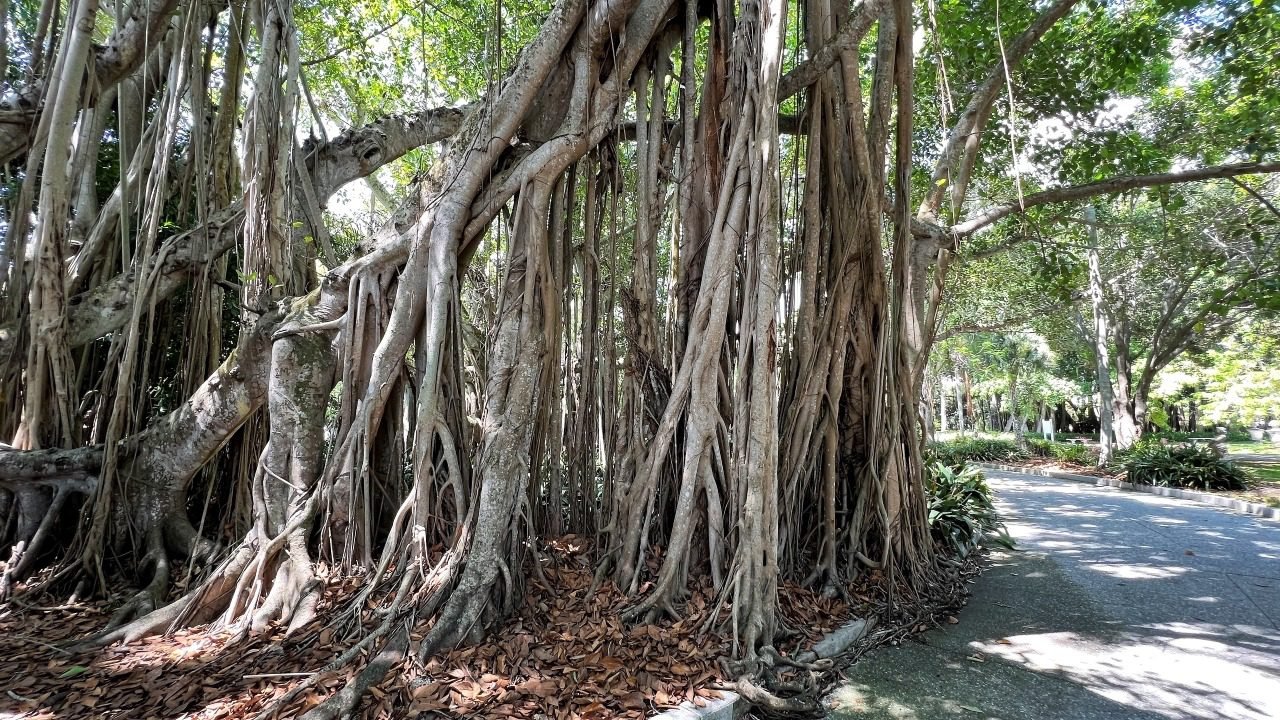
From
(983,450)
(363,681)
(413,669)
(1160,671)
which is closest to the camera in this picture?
(363,681)

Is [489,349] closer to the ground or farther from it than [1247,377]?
closer to the ground

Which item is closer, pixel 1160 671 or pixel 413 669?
pixel 413 669

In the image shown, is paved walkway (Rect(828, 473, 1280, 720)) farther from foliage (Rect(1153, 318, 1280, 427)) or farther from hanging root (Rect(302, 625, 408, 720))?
foliage (Rect(1153, 318, 1280, 427))

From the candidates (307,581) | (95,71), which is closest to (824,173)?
(307,581)

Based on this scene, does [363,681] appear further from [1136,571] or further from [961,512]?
[1136,571]

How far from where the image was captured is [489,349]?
366cm

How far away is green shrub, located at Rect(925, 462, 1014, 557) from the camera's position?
16.1 feet

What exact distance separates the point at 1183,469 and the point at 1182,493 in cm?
80

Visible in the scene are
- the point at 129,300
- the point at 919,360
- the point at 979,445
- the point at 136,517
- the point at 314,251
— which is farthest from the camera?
the point at 979,445

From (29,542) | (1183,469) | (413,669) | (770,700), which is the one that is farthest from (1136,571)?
(1183,469)

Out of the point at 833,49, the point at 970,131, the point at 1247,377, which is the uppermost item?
the point at 970,131

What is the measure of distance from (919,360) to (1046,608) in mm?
1951

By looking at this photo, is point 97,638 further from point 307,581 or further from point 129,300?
point 129,300

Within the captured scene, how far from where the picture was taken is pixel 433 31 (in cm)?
664
